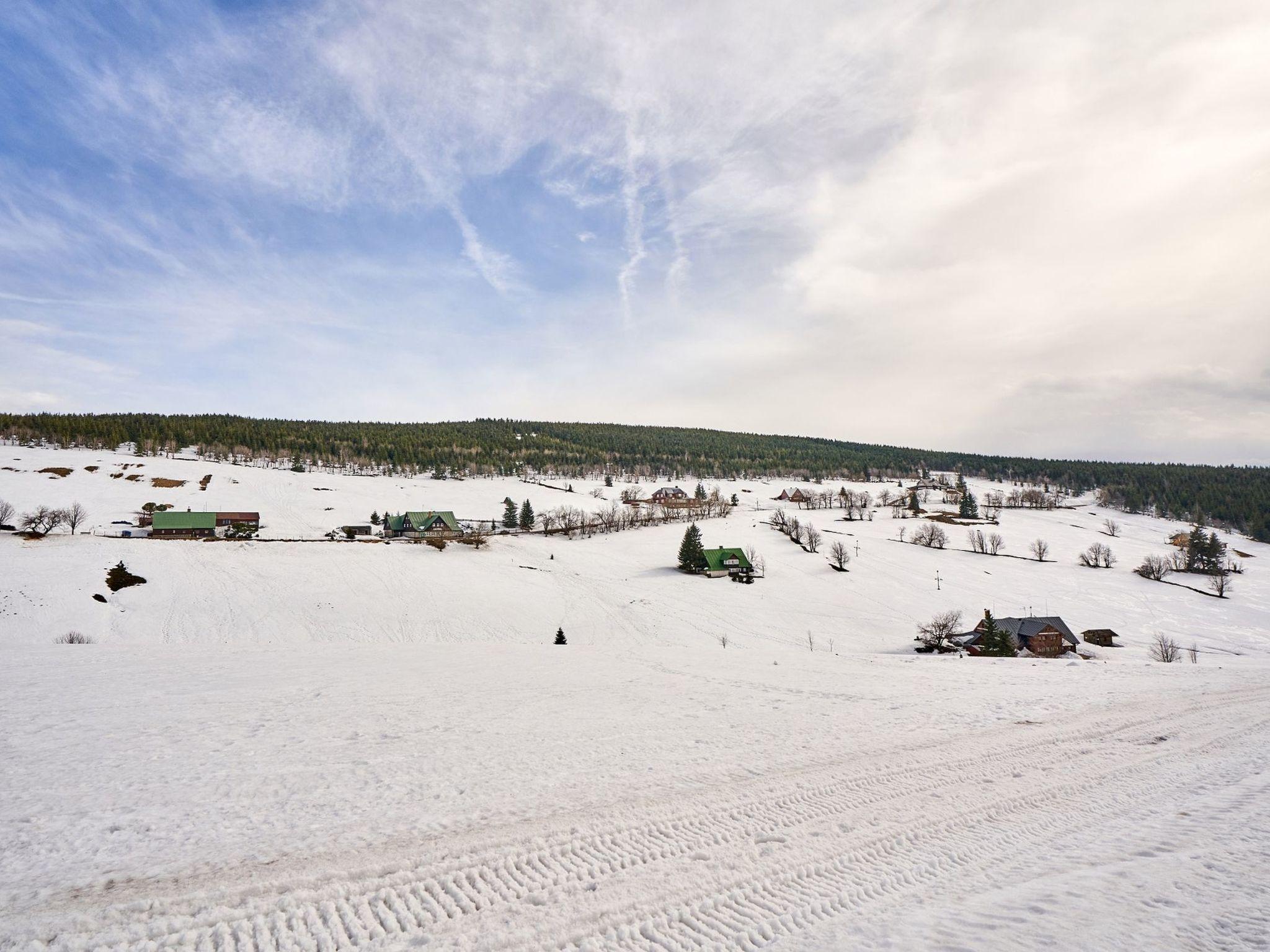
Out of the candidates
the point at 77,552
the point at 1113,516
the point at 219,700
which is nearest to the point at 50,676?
the point at 219,700

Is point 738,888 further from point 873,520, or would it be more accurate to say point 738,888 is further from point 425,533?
point 873,520

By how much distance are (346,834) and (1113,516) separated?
203m

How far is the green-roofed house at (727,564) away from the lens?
69.6 meters

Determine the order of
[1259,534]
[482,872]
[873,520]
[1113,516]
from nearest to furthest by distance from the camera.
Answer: [482,872]
[873,520]
[1259,534]
[1113,516]

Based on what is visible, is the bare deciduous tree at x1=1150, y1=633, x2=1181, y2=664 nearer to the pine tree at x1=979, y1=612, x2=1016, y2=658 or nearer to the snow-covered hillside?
the snow-covered hillside

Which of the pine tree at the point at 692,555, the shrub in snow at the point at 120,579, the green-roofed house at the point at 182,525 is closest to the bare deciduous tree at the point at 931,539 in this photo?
the pine tree at the point at 692,555

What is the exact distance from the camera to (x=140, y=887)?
5328mm

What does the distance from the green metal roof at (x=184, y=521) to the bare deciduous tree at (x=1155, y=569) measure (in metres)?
135

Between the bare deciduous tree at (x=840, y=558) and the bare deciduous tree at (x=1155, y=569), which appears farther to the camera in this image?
the bare deciduous tree at (x=1155, y=569)

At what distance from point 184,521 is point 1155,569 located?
13871 centimetres

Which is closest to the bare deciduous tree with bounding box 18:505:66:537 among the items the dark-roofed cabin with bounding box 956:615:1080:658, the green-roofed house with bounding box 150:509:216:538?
the green-roofed house with bounding box 150:509:216:538

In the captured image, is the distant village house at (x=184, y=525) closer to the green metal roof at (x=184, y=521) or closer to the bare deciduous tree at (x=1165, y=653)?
the green metal roof at (x=184, y=521)

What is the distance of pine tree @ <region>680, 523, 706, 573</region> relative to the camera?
233 ft

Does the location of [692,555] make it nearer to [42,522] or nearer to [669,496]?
[669,496]
